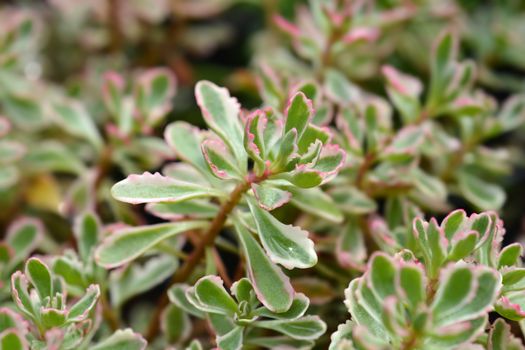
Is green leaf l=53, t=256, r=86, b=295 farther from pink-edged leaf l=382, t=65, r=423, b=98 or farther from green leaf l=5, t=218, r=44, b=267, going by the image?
pink-edged leaf l=382, t=65, r=423, b=98

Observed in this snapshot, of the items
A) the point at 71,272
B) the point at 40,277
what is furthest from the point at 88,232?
the point at 40,277

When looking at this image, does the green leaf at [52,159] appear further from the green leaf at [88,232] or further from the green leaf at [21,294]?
the green leaf at [21,294]

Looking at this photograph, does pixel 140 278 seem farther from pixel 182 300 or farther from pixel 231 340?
pixel 231 340

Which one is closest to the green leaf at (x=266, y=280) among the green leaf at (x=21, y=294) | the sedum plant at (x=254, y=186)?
the sedum plant at (x=254, y=186)

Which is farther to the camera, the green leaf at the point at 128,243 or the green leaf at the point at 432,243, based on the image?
the green leaf at the point at 128,243

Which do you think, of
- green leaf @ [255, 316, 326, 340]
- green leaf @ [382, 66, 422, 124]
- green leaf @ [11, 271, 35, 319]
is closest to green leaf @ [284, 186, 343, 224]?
green leaf @ [255, 316, 326, 340]

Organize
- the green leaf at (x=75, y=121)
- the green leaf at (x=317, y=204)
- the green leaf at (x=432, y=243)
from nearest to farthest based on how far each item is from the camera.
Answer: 1. the green leaf at (x=432, y=243)
2. the green leaf at (x=317, y=204)
3. the green leaf at (x=75, y=121)
